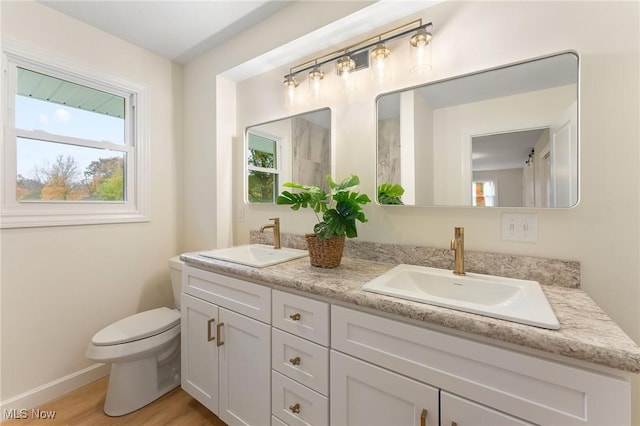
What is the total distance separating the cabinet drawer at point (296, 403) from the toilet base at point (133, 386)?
957 mm

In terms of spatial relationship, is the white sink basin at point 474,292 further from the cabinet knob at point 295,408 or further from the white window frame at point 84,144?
the white window frame at point 84,144

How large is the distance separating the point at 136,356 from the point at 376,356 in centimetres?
140

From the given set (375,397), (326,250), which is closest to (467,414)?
(375,397)

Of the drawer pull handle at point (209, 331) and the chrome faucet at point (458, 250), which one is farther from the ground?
the chrome faucet at point (458, 250)

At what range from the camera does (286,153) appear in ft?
6.13

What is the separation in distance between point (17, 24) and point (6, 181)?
2.91 feet

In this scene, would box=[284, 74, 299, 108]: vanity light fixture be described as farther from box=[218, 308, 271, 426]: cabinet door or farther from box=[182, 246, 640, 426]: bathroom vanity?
box=[218, 308, 271, 426]: cabinet door

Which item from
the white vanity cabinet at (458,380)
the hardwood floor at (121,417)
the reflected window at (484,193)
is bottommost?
the hardwood floor at (121,417)

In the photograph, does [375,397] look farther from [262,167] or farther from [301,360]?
[262,167]

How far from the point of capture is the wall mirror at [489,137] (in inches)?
41.7

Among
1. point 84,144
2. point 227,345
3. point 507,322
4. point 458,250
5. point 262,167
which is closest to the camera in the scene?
point 507,322

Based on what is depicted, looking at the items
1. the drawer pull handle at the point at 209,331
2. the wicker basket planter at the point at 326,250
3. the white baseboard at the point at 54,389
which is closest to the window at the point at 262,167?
the wicker basket planter at the point at 326,250

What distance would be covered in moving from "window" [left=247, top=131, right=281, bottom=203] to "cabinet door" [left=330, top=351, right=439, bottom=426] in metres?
1.23

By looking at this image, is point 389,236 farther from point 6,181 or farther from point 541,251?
point 6,181
